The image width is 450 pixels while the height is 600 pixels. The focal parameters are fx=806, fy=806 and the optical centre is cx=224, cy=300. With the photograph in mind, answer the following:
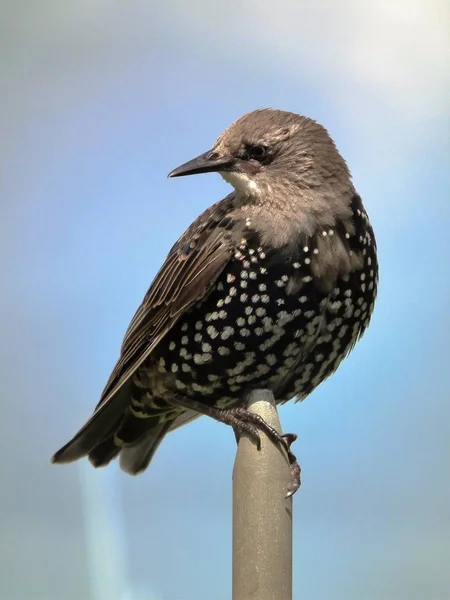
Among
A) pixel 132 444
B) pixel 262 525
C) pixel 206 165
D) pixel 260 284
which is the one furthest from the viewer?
pixel 132 444

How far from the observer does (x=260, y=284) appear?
1740 millimetres

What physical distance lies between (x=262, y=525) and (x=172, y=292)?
60 centimetres

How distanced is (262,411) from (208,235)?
45cm

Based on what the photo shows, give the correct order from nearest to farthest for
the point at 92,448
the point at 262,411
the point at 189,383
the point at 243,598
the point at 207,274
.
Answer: the point at 243,598
the point at 262,411
the point at 207,274
the point at 189,383
the point at 92,448

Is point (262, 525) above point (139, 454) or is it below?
below

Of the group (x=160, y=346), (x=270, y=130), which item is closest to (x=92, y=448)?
(x=160, y=346)

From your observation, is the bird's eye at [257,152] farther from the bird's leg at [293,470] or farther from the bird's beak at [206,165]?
the bird's leg at [293,470]

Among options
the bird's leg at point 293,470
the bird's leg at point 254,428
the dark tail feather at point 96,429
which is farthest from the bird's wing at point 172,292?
the bird's leg at point 293,470

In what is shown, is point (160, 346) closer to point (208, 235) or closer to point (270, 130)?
point (208, 235)

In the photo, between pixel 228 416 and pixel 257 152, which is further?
pixel 257 152

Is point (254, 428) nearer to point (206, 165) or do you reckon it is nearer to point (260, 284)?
point (260, 284)

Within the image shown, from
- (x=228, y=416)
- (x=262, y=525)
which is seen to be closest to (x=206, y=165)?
(x=228, y=416)

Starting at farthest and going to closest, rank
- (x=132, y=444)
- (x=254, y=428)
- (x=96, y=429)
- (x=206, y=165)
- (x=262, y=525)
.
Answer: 1. (x=132, y=444)
2. (x=96, y=429)
3. (x=206, y=165)
4. (x=254, y=428)
5. (x=262, y=525)

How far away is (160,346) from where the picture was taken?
1935 mm
